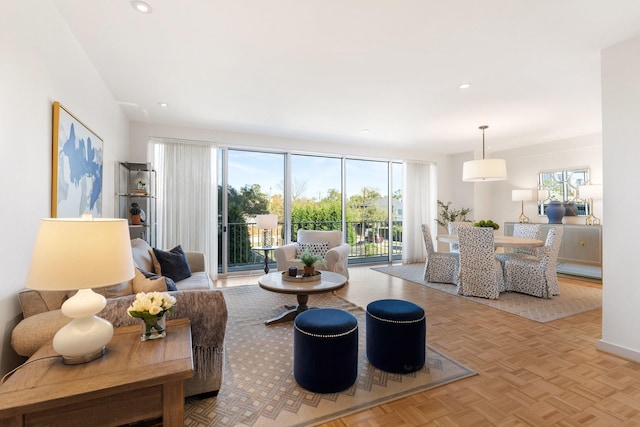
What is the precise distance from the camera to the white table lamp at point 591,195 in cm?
524

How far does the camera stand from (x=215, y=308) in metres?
1.83

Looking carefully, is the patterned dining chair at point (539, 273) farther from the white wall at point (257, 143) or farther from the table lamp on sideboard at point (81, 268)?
the table lamp on sideboard at point (81, 268)

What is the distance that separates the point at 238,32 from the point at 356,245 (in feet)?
17.9

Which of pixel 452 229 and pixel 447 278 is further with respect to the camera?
pixel 452 229

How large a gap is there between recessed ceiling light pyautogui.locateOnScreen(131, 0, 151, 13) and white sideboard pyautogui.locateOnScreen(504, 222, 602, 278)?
20.4 ft

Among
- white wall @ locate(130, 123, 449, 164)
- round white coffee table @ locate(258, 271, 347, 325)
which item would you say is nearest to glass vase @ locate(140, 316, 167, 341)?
round white coffee table @ locate(258, 271, 347, 325)

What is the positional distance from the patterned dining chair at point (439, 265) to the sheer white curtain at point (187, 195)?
354 centimetres

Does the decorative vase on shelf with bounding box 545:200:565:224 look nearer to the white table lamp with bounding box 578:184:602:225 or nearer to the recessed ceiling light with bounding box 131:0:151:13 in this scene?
the white table lamp with bounding box 578:184:602:225

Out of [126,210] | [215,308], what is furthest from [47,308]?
[126,210]

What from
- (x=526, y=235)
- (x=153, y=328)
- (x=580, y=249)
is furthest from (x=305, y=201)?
(x=580, y=249)

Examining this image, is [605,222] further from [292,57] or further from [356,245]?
[356,245]

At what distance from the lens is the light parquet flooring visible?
177cm

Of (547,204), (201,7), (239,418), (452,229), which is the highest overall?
(201,7)

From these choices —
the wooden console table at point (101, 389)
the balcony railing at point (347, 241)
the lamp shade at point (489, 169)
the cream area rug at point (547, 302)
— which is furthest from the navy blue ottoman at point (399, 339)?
the balcony railing at point (347, 241)
